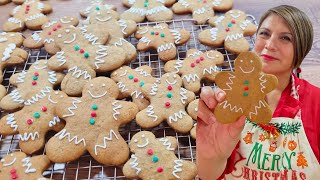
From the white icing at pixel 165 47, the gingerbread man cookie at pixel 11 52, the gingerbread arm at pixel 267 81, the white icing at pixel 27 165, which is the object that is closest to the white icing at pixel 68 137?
the white icing at pixel 27 165

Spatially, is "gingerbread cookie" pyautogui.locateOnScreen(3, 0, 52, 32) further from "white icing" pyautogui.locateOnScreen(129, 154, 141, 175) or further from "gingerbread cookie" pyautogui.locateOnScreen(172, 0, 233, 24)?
"white icing" pyautogui.locateOnScreen(129, 154, 141, 175)

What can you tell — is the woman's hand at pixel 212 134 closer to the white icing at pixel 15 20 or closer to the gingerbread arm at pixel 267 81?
the gingerbread arm at pixel 267 81

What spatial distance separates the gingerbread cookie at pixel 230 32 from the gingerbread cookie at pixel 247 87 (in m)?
0.56

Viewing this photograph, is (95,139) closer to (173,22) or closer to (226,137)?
(226,137)

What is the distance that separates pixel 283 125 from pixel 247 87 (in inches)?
10.0

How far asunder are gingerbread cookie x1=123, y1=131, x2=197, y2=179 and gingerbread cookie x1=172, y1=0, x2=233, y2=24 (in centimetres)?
64

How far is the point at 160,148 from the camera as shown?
3.51ft

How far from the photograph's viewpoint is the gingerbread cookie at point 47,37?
138 cm

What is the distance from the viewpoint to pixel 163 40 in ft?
4.54

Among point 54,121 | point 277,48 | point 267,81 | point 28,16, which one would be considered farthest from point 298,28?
point 28,16

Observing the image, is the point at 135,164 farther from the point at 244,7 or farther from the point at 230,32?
the point at 244,7

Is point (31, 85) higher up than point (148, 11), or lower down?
lower down

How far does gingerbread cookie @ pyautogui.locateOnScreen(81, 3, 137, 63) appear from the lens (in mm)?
1354

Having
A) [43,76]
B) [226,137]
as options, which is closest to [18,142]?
[43,76]
